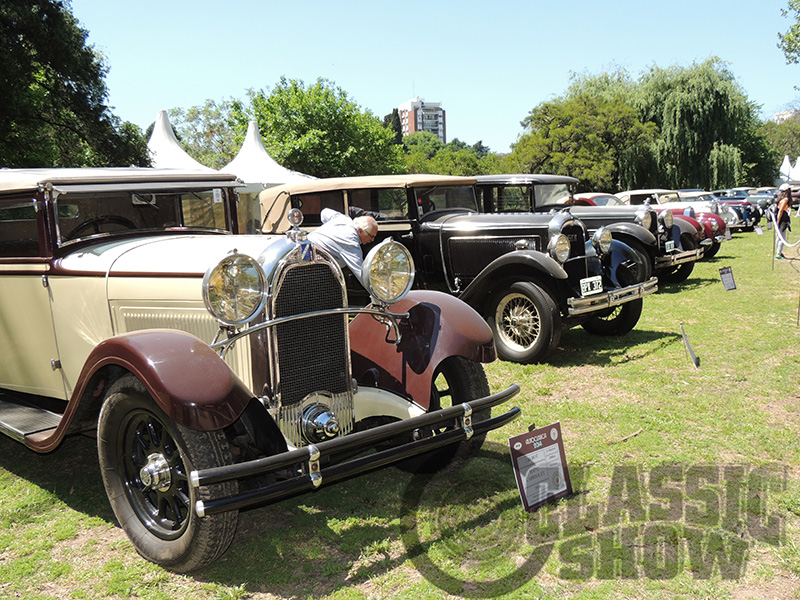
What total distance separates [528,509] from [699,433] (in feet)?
5.56

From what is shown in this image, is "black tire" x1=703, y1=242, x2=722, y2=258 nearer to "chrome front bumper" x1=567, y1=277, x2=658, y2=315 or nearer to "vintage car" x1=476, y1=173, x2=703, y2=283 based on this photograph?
"vintage car" x1=476, y1=173, x2=703, y2=283

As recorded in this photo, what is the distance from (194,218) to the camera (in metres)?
4.22

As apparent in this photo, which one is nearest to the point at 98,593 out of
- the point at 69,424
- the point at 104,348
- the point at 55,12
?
the point at 69,424

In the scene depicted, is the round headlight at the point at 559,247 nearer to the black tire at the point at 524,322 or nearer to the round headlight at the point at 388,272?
the black tire at the point at 524,322

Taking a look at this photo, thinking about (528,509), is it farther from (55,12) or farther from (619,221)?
(55,12)

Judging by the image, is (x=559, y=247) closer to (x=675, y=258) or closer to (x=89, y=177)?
(x=89, y=177)

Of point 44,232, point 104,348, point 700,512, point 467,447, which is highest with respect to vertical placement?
point 44,232

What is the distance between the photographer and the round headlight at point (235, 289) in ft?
8.68

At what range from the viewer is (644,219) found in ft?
32.9

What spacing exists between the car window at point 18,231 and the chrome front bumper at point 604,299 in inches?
172

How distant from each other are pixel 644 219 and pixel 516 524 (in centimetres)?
811

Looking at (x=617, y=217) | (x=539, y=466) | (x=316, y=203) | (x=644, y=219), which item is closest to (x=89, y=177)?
(x=539, y=466)

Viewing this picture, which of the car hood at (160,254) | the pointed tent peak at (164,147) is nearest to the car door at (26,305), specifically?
the car hood at (160,254)

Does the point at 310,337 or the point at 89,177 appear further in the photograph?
the point at 89,177
